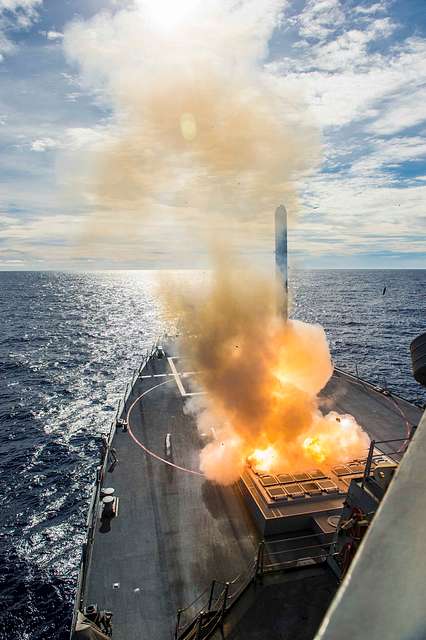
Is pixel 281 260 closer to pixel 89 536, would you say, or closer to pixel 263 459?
pixel 263 459

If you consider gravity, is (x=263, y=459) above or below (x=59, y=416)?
above

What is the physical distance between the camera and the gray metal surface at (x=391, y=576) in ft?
8.23

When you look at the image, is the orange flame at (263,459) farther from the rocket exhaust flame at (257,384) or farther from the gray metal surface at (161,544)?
the gray metal surface at (161,544)

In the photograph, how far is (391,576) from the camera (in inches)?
109

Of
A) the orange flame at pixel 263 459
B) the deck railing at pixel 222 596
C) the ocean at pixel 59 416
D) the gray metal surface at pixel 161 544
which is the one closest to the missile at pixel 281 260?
the ocean at pixel 59 416

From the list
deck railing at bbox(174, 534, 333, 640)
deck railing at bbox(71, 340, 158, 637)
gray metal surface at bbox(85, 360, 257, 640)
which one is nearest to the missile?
gray metal surface at bbox(85, 360, 257, 640)

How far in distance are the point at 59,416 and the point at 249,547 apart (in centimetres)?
3308

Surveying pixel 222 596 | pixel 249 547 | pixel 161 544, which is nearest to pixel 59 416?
pixel 161 544

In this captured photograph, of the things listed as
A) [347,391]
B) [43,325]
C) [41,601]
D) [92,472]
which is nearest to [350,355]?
[347,391]

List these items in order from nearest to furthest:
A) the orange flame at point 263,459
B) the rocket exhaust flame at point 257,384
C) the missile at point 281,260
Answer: the orange flame at point 263,459 < the rocket exhaust flame at point 257,384 < the missile at point 281,260

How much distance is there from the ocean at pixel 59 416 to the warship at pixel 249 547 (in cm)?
705

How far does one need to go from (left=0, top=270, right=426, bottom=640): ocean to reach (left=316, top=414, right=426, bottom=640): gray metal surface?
71.0 feet

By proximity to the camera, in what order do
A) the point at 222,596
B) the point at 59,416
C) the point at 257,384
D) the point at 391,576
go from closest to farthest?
1. the point at 391,576
2. the point at 222,596
3. the point at 257,384
4. the point at 59,416

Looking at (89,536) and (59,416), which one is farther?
(59,416)
